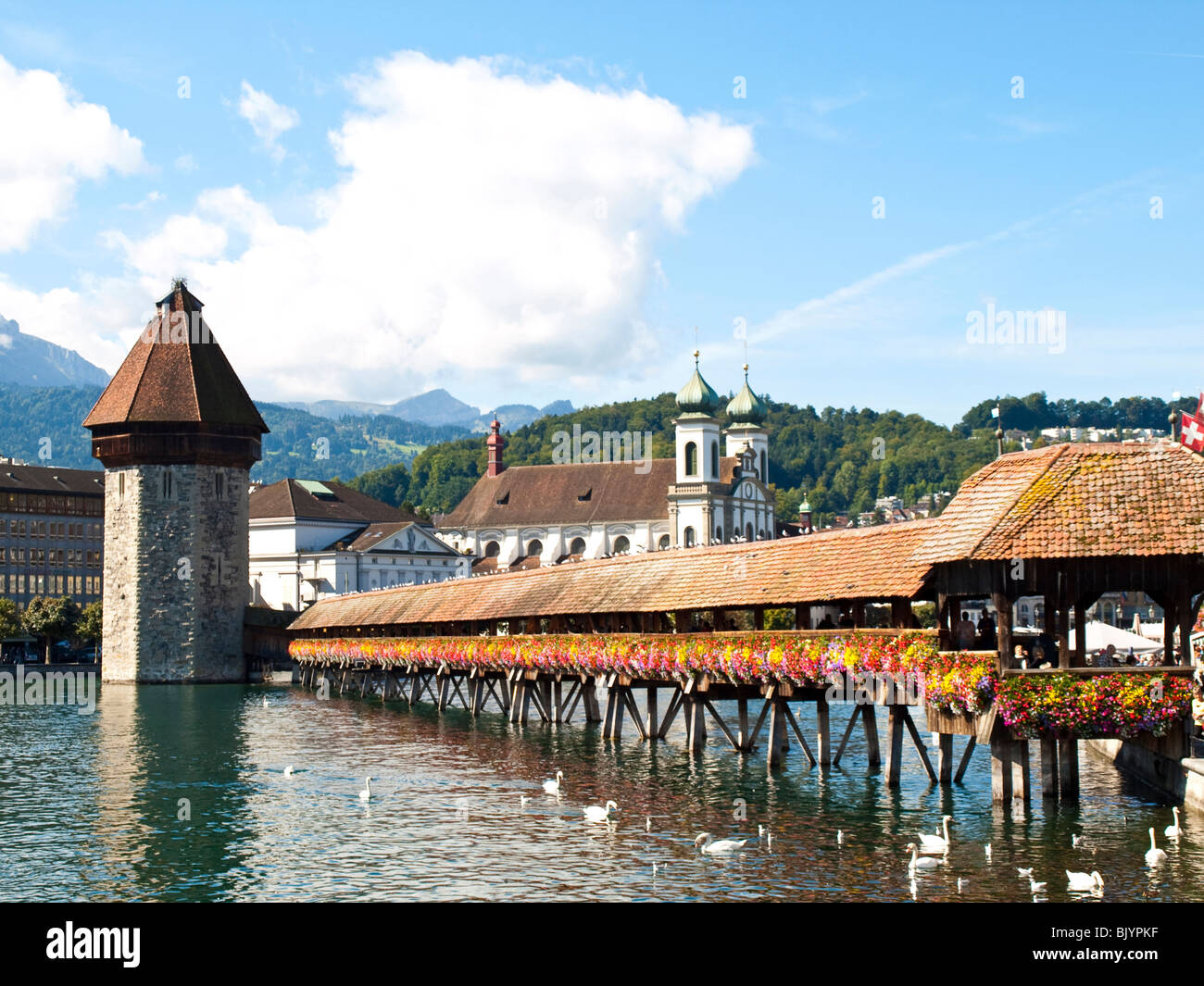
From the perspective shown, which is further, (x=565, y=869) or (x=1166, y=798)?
(x=1166, y=798)

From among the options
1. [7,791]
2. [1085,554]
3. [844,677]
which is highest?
[1085,554]

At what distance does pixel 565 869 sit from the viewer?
22.9 meters

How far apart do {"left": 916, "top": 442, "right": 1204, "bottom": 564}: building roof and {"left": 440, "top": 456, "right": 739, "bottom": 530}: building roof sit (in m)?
113

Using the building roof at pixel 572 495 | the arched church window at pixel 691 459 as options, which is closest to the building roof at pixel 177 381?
the arched church window at pixel 691 459

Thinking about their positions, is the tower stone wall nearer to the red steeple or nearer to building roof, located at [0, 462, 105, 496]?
building roof, located at [0, 462, 105, 496]

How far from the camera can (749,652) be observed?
3222 cm

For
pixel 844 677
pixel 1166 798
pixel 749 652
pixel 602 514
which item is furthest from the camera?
pixel 602 514

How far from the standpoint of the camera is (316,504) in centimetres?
12850

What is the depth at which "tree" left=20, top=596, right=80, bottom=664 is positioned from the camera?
10462 cm
